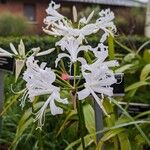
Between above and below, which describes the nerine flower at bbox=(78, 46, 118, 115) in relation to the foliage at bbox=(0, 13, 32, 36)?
above

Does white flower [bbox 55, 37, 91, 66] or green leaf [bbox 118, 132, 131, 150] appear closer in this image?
white flower [bbox 55, 37, 91, 66]

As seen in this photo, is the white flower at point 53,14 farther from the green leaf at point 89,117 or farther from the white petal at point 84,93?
the green leaf at point 89,117

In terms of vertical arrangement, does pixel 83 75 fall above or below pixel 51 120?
above

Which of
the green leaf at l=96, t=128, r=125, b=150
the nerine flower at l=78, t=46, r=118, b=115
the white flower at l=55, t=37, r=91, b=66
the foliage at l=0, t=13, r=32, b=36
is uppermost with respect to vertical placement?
the white flower at l=55, t=37, r=91, b=66

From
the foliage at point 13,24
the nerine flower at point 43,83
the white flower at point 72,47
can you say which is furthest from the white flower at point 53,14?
the foliage at point 13,24

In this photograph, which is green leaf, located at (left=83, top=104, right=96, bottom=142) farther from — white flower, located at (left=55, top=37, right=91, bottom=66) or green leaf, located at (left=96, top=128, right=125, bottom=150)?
white flower, located at (left=55, top=37, right=91, bottom=66)

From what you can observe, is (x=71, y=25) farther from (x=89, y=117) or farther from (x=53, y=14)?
(x=89, y=117)

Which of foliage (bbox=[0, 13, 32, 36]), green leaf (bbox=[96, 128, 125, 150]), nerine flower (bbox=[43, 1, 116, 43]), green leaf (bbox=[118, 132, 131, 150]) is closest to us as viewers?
nerine flower (bbox=[43, 1, 116, 43])

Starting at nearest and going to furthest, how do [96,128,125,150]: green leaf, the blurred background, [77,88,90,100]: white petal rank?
[77,88,90,100]: white petal
[96,128,125,150]: green leaf
the blurred background

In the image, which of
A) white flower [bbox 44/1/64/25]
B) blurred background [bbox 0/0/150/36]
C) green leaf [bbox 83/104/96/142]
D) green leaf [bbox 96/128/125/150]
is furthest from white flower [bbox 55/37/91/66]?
blurred background [bbox 0/0/150/36]

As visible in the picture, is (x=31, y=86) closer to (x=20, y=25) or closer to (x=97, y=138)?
(x=97, y=138)

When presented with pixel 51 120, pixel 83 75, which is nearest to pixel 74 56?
pixel 83 75
